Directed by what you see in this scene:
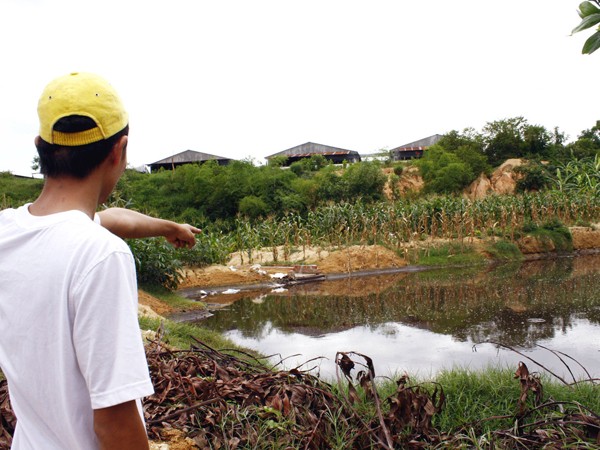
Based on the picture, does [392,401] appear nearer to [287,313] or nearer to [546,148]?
[287,313]

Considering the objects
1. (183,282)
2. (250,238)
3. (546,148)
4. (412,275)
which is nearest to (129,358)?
(183,282)

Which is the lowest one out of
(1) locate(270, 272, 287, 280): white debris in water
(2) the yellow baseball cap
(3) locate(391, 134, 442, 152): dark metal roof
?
(1) locate(270, 272, 287, 280): white debris in water

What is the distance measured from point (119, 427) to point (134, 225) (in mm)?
849

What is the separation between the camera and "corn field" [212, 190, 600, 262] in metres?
20.3

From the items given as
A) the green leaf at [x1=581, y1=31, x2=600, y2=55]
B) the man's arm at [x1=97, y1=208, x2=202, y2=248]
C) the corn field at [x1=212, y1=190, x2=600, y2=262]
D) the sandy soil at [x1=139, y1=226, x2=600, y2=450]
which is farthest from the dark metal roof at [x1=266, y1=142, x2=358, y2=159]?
the man's arm at [x1=97, y1=208, x2=202, y2=248]

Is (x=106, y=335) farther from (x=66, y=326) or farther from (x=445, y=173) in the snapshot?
(x=445, y=173)

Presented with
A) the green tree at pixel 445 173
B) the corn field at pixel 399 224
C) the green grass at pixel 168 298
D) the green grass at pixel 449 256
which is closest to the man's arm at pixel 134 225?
the green grass at pixel 168 298

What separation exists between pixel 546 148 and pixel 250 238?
22543mm

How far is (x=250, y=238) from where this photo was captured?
19.8 m

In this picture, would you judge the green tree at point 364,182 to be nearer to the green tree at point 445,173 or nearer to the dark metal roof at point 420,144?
the green tree at point 445,173

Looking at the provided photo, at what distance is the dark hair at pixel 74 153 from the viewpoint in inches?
43.8

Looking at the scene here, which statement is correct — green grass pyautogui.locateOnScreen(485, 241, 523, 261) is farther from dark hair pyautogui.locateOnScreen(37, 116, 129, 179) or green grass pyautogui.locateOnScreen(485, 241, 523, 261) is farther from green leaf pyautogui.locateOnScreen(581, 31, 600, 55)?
dark hair pyautogui.locateOnScreen(37, 116, 129, 179)

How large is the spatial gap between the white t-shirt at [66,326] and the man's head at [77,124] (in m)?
0.13

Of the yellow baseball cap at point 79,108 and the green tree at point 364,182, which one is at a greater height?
the green tree at point 364,182
